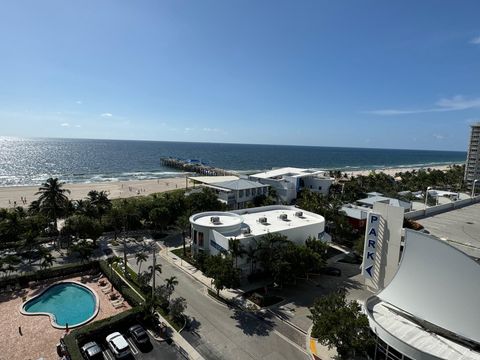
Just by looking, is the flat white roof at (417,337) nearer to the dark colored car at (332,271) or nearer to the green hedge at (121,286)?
the dark colored car at (332,271)

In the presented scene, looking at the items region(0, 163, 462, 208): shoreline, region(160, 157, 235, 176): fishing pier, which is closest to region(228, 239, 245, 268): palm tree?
region(0, 163, 462, 208): shoreline

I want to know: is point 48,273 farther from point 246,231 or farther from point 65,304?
point 246,231

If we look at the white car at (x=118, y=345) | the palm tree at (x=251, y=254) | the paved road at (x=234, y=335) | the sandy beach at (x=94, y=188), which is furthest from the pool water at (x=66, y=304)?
the sandy beach at (x=94, y=188)

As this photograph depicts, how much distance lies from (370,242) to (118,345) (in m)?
26.4

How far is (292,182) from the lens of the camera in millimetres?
83312

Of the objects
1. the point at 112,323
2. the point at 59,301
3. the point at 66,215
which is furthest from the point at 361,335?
the point at 66,215

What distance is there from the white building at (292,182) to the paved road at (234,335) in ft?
162

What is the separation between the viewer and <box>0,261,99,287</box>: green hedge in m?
36.6

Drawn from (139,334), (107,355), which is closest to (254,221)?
(139,334)

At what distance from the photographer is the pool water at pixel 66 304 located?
3187 cm

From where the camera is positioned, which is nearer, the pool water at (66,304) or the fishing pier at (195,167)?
the pool water at (66,304)

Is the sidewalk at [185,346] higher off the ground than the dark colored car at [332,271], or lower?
lower

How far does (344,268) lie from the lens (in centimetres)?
4516

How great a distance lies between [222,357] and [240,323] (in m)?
5.22
